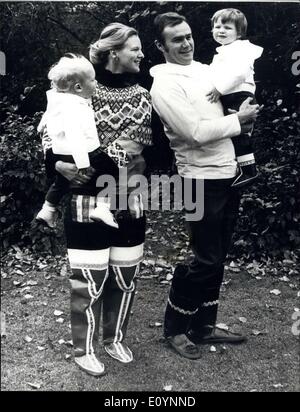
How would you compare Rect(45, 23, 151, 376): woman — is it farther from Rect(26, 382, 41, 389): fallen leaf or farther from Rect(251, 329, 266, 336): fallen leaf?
Rect(251, 329, 266, 336): fallen leaf

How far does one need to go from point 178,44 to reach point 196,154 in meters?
0.57

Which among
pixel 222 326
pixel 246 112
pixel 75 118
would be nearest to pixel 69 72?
pixel 75 118

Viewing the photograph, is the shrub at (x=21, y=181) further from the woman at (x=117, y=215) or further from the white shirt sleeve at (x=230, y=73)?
the white shirt sleeve at (x=230, y=73)

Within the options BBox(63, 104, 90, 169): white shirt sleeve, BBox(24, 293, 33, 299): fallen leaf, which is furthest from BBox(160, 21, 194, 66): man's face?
BBox(24, 293, 33, 299): fallen leaf

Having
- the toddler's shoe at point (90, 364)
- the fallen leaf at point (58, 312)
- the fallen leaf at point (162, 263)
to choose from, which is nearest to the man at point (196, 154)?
the toddler's shoe at point (90, 364)

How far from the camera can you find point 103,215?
2984mm

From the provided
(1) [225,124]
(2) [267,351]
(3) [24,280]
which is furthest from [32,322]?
(1) [225,124]

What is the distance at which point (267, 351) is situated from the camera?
3.69 metres

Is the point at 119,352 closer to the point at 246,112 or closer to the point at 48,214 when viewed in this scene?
the point at 48,214

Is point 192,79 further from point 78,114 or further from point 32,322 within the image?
point 32,322

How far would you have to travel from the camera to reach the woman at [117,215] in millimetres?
3008

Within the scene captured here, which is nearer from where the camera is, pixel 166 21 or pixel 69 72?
pixel 69 72

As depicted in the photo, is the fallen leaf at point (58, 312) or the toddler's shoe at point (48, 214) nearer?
the toddler's shoe at point (48, 214)

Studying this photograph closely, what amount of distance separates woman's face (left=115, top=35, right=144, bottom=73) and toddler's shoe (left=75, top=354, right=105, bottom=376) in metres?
1.54
